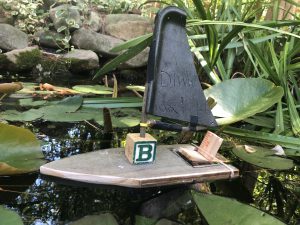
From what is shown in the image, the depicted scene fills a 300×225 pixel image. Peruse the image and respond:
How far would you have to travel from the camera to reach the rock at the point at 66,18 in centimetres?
251

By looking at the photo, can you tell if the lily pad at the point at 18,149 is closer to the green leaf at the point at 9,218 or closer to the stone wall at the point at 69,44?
the green leaf at the point at 9,218

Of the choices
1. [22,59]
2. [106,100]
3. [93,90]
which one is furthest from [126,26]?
[106,100]

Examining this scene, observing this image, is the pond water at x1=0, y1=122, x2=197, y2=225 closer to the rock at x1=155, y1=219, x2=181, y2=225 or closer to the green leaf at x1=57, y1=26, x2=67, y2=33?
the rock at x1=155, y1=219, x2=181, y2=225

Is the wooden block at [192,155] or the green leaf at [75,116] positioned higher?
the wooden block at [192,155]

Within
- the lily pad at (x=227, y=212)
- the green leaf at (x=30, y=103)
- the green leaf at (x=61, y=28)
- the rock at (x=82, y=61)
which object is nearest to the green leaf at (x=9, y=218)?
the lily pad at (x=227, y=212)

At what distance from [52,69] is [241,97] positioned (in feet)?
4.93

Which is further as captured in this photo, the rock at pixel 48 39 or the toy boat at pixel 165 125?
the rock at pixel 48 39

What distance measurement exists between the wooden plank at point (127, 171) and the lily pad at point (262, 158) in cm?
18

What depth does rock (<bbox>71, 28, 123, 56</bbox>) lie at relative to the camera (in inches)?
95.7

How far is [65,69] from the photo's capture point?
220cm

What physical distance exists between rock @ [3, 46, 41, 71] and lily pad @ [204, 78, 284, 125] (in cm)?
142

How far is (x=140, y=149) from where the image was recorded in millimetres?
653

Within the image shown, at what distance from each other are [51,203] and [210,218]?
0.93 feet

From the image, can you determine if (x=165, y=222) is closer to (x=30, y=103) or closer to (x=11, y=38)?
(x=30, y=103)
